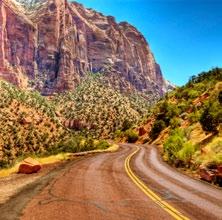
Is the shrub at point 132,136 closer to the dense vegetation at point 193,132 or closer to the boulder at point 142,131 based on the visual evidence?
the boulder at point 142,131

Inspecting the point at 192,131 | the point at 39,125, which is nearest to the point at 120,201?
the point at 192,131

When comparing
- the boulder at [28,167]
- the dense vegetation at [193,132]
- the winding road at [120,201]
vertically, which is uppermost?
the dense vegetation at [193,132]

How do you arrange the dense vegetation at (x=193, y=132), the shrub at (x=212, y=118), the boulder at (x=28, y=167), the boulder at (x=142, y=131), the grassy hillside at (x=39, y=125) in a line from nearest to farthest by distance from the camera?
the boulder at (x=28, y=167) → the dense vegetation at (x=193, y=132) → the shrub at (x=212, y=118) → the boulder at (x=142, y=131) → the grassy hillside at (x=39, y=125)

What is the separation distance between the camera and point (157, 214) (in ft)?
37.2

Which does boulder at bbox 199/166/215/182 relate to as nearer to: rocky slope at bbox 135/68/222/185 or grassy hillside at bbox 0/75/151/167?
rocky slope at bbox 135/68/222/185

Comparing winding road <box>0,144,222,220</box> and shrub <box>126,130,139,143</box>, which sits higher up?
shrub <box>126,130,139,143</box>

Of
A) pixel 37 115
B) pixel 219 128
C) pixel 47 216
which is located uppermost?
pixel 37 115

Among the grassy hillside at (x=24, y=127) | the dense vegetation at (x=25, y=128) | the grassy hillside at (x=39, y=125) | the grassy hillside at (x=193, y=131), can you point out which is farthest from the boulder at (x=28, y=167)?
the grassy hillside at (x=24, y=127)

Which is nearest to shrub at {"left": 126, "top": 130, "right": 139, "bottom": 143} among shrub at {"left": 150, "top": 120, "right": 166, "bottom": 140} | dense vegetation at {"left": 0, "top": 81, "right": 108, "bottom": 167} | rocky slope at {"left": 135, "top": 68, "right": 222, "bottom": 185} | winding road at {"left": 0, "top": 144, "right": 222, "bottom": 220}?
rocky slope at {"left": 135, "top": 68, "right": 222, "bottom": 185}

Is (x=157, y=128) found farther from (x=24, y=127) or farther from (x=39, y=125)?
(x=39, y=125)

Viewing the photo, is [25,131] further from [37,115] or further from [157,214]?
[157,214]

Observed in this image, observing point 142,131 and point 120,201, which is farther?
point 142,131

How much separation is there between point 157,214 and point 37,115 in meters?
165

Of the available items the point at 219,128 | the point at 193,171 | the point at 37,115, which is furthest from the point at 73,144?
the point at 37,115
